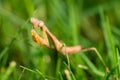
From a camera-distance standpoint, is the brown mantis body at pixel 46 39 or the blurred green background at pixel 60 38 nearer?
the brown mantis body at pixel 46 39

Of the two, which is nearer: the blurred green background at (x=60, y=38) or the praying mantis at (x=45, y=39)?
the praying mantis at (x=45, y=39)

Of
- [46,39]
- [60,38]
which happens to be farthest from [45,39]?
Result: [60,38]

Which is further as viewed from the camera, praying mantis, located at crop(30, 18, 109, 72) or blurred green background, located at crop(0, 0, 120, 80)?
blurred green background, located at crop(0, 0, 120, 80)

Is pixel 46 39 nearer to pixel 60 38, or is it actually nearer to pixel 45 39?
pixel 45 39

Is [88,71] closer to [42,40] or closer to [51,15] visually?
[42,40]

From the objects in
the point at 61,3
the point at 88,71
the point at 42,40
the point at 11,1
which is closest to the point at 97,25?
the point at 61,3

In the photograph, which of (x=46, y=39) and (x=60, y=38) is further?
(x=60, y=38)

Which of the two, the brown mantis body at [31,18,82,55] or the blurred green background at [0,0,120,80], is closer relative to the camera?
the brown mantis body at [31,18,82,55]

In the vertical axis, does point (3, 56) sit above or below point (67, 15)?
below
